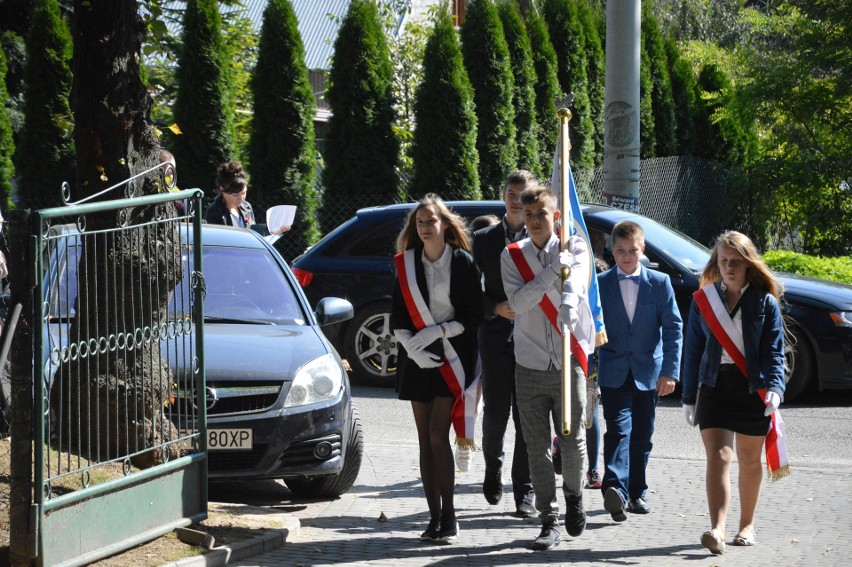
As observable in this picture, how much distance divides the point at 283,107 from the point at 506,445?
9197 mm

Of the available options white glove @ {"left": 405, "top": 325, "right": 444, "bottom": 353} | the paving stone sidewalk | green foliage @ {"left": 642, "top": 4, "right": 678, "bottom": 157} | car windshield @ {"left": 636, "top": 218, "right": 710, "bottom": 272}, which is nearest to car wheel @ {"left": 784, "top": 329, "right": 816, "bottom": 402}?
car windshield @ {"left": 636, "top": 218, "right": 710, "bottom": 272}

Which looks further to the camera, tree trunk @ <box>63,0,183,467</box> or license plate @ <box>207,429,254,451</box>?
license plate @ <box>207,429,254,451</box>

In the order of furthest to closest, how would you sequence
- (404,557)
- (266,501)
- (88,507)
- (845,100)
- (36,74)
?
(845,100), (36,74), (266,501), (404,557), (88,507)

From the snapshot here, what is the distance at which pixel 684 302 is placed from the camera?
10.9m

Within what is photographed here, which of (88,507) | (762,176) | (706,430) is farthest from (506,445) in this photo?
(762,176)

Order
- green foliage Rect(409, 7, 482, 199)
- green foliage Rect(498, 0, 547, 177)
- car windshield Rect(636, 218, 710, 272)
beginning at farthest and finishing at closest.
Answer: green foliage Rect(498, 0, 547, 177)
green foliage Rect(409, 7, 482, 199)
car windshield Rect(636, 218, 710, 272)

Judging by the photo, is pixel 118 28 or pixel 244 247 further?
pixel 244 247

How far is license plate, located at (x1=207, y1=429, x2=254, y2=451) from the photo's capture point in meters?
6.80

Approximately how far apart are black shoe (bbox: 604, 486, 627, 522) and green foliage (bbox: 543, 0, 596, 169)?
15.8 m

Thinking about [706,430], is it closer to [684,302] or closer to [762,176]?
[684,302]

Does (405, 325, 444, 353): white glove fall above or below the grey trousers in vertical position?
above

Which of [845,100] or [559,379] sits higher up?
[845,100]

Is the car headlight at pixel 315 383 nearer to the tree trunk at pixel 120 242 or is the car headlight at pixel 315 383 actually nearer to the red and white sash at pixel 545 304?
the tree trunk at pixel 120 242

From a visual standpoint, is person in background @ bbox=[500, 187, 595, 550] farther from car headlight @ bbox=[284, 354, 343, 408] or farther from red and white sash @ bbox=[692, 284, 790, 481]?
car headlight @ bbox=[284, 354, 343, 408]
